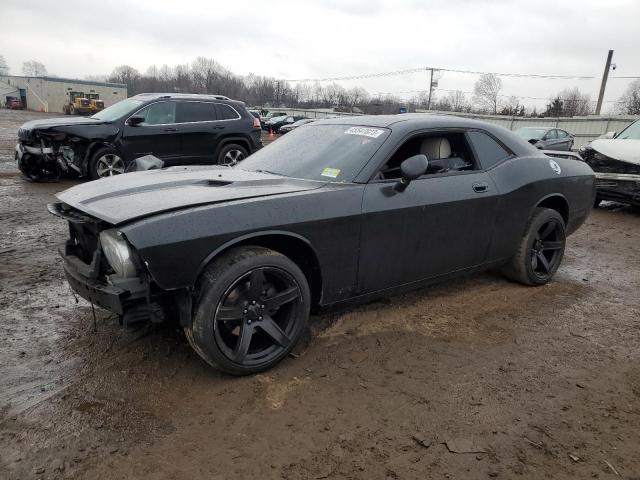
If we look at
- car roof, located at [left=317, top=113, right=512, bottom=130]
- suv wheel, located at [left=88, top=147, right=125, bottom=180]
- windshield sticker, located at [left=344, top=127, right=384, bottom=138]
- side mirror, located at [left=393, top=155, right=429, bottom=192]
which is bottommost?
suv wheel, located at [left=88, top=147, right=125, bottom=180]

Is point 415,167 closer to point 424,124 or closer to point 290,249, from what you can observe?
point 424,124

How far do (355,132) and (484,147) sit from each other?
49.4 inches

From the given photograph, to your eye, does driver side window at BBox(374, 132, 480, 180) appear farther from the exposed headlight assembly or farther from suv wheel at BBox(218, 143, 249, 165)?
suv wheel at BBox(218, 143, 249, 165)

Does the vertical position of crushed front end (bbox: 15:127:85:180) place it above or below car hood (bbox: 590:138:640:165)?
below

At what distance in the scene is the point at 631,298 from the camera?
448 centimetres

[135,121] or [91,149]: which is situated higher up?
[135,121]

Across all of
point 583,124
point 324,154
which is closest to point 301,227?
point 324,154

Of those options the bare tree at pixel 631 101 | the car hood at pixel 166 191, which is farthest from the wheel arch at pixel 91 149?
the bare tree at pixel 631 101

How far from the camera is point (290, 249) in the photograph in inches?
122

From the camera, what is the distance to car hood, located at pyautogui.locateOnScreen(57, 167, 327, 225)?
8.94 ft

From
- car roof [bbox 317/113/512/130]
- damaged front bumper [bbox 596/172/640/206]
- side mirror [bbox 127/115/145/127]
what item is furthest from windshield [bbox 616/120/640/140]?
side mirror [bbox 127/115/145/127]

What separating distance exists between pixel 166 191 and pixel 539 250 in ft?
11.6

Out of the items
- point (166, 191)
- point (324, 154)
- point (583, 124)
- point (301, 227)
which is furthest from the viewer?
point (583, 124)

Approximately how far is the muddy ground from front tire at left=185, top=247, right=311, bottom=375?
16cm
